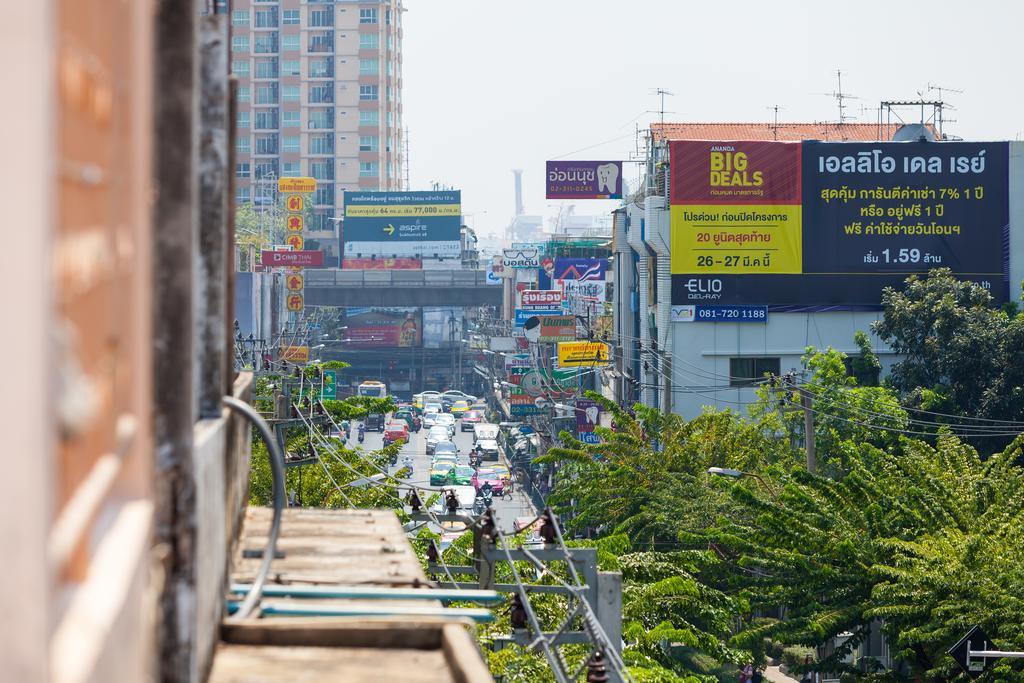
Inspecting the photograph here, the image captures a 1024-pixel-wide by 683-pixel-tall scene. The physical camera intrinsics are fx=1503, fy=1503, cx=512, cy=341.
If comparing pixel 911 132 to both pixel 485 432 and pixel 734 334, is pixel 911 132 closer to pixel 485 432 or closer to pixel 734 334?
pixel 734 334

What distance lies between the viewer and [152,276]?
3666mm

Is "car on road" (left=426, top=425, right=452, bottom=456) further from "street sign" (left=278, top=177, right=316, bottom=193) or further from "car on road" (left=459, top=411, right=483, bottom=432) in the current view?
"street sign" (left=278, top=177, right=316, bottom=193)

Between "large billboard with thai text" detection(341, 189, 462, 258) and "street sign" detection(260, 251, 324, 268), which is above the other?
"large billboard with thai text" detection(341, 189, 462, 258)

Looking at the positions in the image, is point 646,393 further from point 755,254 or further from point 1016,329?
point 1016,329

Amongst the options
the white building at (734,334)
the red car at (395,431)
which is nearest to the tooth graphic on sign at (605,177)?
the red car at (395,431)

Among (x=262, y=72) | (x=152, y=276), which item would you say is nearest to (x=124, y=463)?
(x=152, y=276)

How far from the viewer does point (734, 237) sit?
55.3m

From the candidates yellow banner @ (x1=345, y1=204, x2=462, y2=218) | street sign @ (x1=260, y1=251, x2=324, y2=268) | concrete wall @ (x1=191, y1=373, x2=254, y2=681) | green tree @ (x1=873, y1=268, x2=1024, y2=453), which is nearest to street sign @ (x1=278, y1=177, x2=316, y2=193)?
street sign @ (x1=260, y1=251, x2=324, y2=268)

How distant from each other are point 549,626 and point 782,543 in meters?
4.12

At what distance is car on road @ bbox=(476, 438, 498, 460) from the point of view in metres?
75.6

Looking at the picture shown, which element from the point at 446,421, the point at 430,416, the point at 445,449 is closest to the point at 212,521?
the point at 445,449

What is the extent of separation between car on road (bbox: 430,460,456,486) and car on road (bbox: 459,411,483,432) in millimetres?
25876

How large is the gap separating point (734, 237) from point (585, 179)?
21913 millimetres

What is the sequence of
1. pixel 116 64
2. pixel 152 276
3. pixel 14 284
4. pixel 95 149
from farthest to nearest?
pixel 152 276
pixel 116 64
pixel 95 149
pixel 14 284
